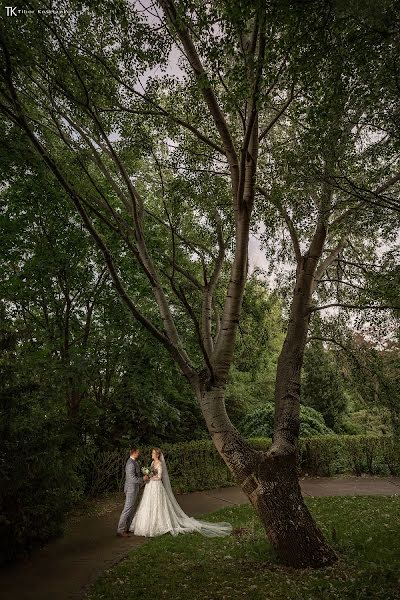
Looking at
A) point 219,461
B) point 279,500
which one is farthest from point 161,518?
point 219,461

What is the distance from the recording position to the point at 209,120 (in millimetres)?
8281

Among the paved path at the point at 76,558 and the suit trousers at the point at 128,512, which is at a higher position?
the suit trousers at the point at 128,512

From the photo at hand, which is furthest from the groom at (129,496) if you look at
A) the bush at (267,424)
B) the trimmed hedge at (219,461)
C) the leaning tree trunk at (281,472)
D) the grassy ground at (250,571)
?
the bush at (267,424)

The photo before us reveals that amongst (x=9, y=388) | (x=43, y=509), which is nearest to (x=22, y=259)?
(x=9, y=388)

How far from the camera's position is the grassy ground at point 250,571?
16.0 feet

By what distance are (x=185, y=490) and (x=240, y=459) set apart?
26.8 feet

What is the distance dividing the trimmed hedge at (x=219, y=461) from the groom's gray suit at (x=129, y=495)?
282cm

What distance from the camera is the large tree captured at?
16.7 ft

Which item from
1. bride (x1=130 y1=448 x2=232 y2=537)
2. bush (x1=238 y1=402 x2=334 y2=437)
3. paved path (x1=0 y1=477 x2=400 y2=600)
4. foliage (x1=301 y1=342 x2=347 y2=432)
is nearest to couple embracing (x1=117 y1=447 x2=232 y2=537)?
bride (x1=130 y1=448 x2=232 y2=537)

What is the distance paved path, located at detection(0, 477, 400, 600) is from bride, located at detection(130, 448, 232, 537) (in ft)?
1.33

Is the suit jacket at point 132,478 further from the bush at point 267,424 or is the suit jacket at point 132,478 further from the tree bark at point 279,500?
the bush at point 267,424

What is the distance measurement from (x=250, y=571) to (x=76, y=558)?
3.11 m

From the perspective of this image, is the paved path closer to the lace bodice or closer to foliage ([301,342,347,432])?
the lace bodice

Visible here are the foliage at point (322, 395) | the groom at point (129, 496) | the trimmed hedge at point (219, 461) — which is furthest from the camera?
the foliage at point (322, 395)
